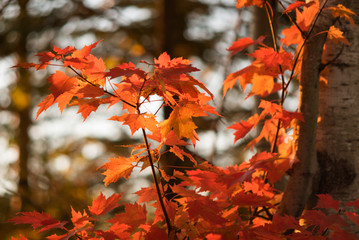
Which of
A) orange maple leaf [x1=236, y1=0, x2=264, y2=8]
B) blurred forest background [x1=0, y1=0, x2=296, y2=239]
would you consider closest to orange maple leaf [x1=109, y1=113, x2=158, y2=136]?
orange maple leaf [x1=236, y1=0, x2=264, y2=8]

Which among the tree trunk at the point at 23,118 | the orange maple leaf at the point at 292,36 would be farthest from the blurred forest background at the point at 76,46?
the orange maple leaf at the point at 292,36

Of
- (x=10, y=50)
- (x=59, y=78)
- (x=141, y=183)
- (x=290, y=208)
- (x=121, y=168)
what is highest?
(x=59, y=78)

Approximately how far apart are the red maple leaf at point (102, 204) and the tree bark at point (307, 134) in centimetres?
57

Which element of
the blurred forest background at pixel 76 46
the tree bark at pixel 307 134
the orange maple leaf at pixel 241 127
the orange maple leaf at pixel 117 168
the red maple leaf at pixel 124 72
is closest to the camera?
the red maple leaf at pixel 124 72

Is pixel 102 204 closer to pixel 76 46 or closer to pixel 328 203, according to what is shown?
pixel 328 203

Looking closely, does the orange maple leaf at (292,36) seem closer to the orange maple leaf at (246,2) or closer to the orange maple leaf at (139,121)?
the orange maple leaf at (246,2)

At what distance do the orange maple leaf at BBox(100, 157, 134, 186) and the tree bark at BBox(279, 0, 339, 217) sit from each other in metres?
0.57

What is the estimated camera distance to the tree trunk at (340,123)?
1.27 m

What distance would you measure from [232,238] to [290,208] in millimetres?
344

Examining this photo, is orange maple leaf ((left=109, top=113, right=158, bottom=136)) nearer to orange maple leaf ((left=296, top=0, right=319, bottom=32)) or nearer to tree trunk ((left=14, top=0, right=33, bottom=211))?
orange maple leaf ((left=296, top=0, right=319, bottom=32))

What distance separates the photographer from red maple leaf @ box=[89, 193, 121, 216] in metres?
0.98

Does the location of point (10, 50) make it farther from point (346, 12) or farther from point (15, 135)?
point (346, 12)

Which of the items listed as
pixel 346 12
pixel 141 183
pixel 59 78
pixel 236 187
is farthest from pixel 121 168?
pixel 141 183

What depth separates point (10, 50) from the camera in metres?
5.85
